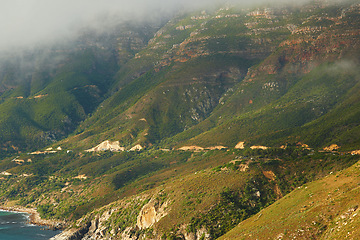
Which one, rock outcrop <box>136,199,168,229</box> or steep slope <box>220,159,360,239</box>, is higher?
steep slope <box>220,159,360,239</box>

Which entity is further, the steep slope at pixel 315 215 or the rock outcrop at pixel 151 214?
the rock outcrop at pixel 151 214

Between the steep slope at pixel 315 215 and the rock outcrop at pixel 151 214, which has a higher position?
the steep slope at pixel 315 215

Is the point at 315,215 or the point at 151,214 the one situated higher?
the point at 315,215

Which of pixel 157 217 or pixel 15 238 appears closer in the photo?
pixel 157 217

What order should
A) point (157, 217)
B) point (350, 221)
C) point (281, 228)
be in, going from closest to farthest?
point (350, 221) → point (281, 228) → point (157, 217)

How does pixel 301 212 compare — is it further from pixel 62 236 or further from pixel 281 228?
pixel 62 236

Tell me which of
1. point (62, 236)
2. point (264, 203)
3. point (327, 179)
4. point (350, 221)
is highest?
point (350, 221)

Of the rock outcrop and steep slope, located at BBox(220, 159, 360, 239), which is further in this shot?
the rock outcrop

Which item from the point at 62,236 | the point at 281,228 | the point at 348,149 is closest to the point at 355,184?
the point at 281,228

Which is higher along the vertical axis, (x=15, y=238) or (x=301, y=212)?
(x=301, y=212)

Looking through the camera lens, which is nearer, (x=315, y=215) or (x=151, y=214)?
(x=315, y=215)

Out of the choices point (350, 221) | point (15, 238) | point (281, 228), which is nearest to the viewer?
point (350, 221)
